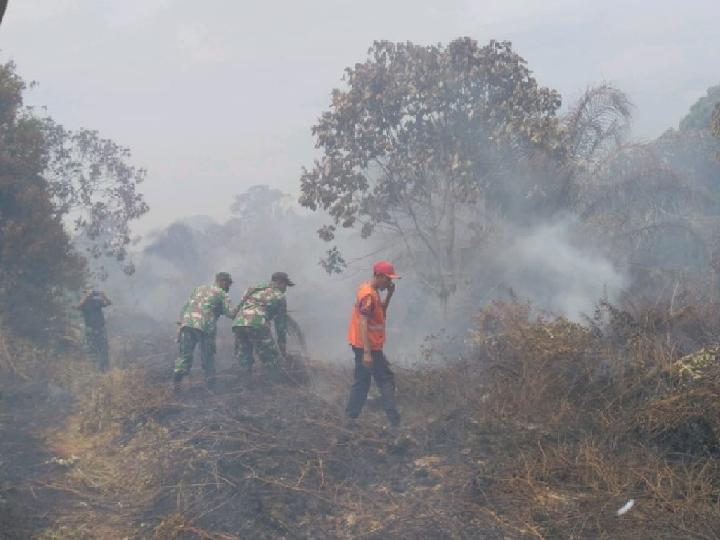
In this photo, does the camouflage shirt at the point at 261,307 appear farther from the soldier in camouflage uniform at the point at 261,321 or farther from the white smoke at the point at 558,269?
the white smoke at the point at 558,269

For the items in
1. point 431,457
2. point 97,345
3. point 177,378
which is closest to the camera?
point 431,457

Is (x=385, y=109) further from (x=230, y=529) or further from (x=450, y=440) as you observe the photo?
(x=230, y=529)

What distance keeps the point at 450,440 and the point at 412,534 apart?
5.67ft

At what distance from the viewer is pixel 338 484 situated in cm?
565

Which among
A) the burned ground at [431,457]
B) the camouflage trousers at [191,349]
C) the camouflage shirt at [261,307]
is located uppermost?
the camouflage shirt at [261,307]

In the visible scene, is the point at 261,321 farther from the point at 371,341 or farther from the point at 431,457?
the point at 431,457

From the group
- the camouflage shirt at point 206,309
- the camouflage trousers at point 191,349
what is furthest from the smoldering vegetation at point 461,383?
the camouflage shirt at point 206,309

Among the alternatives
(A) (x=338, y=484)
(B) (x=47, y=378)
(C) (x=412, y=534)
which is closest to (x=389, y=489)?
(A) (x=338, y=484)

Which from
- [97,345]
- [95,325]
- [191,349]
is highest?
[95,325]

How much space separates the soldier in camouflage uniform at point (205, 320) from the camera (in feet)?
29.8

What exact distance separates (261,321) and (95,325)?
431 cm

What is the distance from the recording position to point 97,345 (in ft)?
38.5

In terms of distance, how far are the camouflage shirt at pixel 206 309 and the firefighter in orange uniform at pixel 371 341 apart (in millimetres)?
2538

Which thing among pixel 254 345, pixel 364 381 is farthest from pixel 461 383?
pixel 254 345
